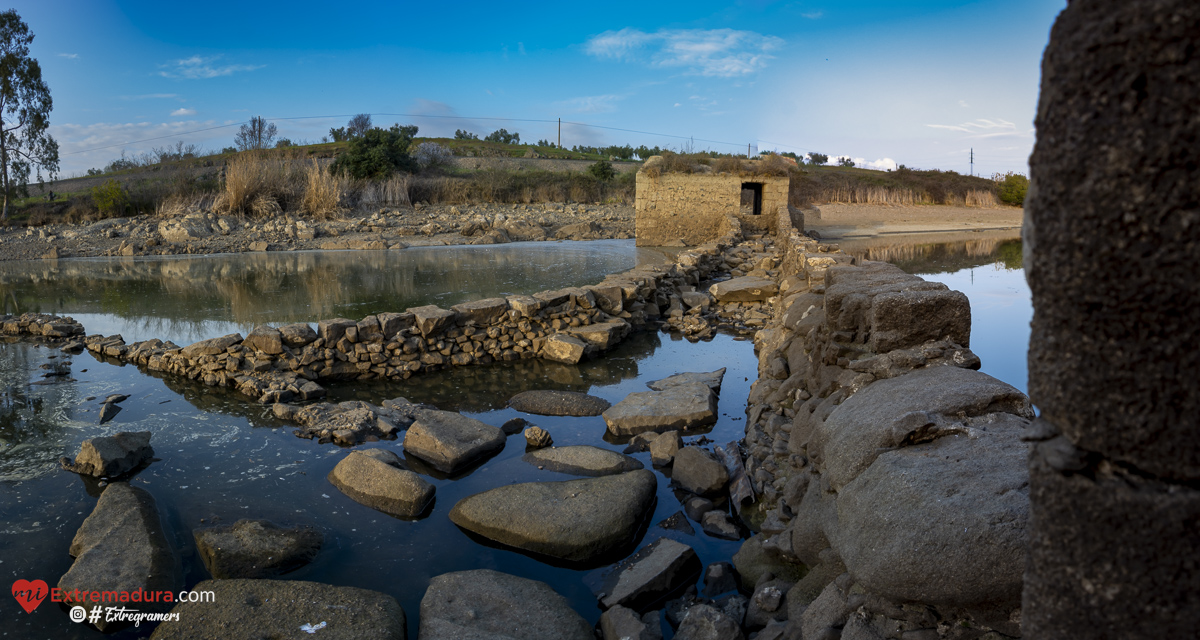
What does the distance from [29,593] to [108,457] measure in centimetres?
158

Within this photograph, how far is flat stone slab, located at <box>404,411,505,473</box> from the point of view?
5.06m

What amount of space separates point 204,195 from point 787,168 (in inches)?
845

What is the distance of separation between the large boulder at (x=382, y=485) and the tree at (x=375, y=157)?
26726 millimetres

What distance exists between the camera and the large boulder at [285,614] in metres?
2.90

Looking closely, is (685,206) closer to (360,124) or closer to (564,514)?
(564,514)

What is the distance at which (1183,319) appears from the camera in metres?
1.06

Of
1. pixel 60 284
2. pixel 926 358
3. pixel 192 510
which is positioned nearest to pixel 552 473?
pixel 192 510

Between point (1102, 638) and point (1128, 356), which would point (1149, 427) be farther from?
point (1102, 638)

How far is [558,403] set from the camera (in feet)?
21.3

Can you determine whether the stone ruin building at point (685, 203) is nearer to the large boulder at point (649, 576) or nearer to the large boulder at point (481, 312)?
the large boulder at point (481, 312)

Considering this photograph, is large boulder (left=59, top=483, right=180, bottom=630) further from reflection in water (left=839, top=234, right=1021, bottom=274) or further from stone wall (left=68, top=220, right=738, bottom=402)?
reflection in water (left=839, top=234, right=1021, bottom=274)

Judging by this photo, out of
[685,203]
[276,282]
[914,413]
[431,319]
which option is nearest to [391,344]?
[431,319]

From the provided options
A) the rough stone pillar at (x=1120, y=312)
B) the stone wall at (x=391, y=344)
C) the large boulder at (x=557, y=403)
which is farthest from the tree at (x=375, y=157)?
Result: the rough stone pillar at (x=1120, y=312)

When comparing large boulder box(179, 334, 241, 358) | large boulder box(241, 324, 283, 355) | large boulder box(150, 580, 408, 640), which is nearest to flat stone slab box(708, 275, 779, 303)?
large boulder box(241, 324, 283, 355)
